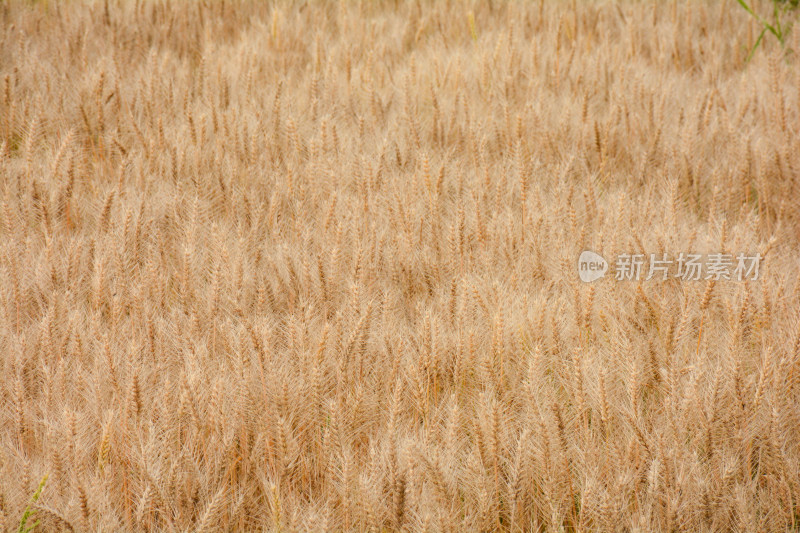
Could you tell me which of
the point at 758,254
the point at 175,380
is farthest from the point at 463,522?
the point at 758,254

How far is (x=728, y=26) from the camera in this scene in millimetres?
4004

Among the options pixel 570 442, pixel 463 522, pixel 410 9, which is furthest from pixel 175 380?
pixel 410 9

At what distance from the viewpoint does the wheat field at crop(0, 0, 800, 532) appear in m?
1.41

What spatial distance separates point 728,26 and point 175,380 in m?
3.84

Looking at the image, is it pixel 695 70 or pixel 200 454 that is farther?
pixel 695 70

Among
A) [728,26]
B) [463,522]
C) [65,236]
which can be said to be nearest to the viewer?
[463,522]

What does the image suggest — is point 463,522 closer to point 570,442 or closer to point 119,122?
point 570,442

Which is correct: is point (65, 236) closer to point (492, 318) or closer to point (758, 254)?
point (492, 318)

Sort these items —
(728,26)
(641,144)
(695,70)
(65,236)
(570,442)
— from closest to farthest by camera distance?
1. (570,442)
2. (65,236)
3. (641,144)
4. (695,70)
5. (728,26)

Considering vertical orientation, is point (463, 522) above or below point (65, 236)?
below

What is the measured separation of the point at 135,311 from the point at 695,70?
319 centimetres

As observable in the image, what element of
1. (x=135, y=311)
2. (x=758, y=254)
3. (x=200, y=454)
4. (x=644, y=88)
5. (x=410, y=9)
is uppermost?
(x=410, y=9)

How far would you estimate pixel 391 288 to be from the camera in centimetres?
206

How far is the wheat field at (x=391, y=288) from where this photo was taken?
1413mm
